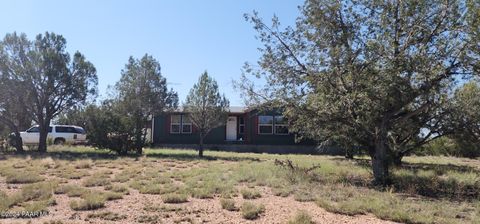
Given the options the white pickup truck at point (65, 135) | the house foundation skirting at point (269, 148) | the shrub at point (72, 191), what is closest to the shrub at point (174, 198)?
the shrub at point (72, 191)

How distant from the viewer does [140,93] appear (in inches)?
1029

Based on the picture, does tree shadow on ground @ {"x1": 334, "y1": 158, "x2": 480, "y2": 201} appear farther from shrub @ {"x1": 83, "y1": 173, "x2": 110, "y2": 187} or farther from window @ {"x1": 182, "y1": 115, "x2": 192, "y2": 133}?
window @ {"x1": 182, "y1": 115, "x2": 192, "y2": 133}

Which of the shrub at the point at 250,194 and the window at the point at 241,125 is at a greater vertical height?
the window at the point at 241,125

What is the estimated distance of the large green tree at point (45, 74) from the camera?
24.5 metres

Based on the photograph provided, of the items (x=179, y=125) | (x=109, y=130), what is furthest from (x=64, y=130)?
(x=109, y=130)

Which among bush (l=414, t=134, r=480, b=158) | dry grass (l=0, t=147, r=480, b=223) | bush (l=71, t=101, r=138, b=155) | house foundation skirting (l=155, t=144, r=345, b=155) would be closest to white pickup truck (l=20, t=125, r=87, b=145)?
house foundation skirting (l=155, t=144, r=345, b=155)

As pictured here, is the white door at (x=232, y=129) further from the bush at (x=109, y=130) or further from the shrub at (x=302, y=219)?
the shrub at (x=302, y=219)

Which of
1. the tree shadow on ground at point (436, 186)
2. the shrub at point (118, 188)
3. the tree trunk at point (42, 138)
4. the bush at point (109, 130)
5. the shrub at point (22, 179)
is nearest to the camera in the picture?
the shrub at point (118, 188)

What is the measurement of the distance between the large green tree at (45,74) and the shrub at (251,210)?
19.5m

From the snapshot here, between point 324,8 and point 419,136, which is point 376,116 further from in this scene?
point 419,136

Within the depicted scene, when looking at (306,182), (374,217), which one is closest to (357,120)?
(306,182)

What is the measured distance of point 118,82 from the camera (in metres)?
26.4

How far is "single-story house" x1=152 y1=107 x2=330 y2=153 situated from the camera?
113 ft

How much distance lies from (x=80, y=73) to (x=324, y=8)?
17.5 m
